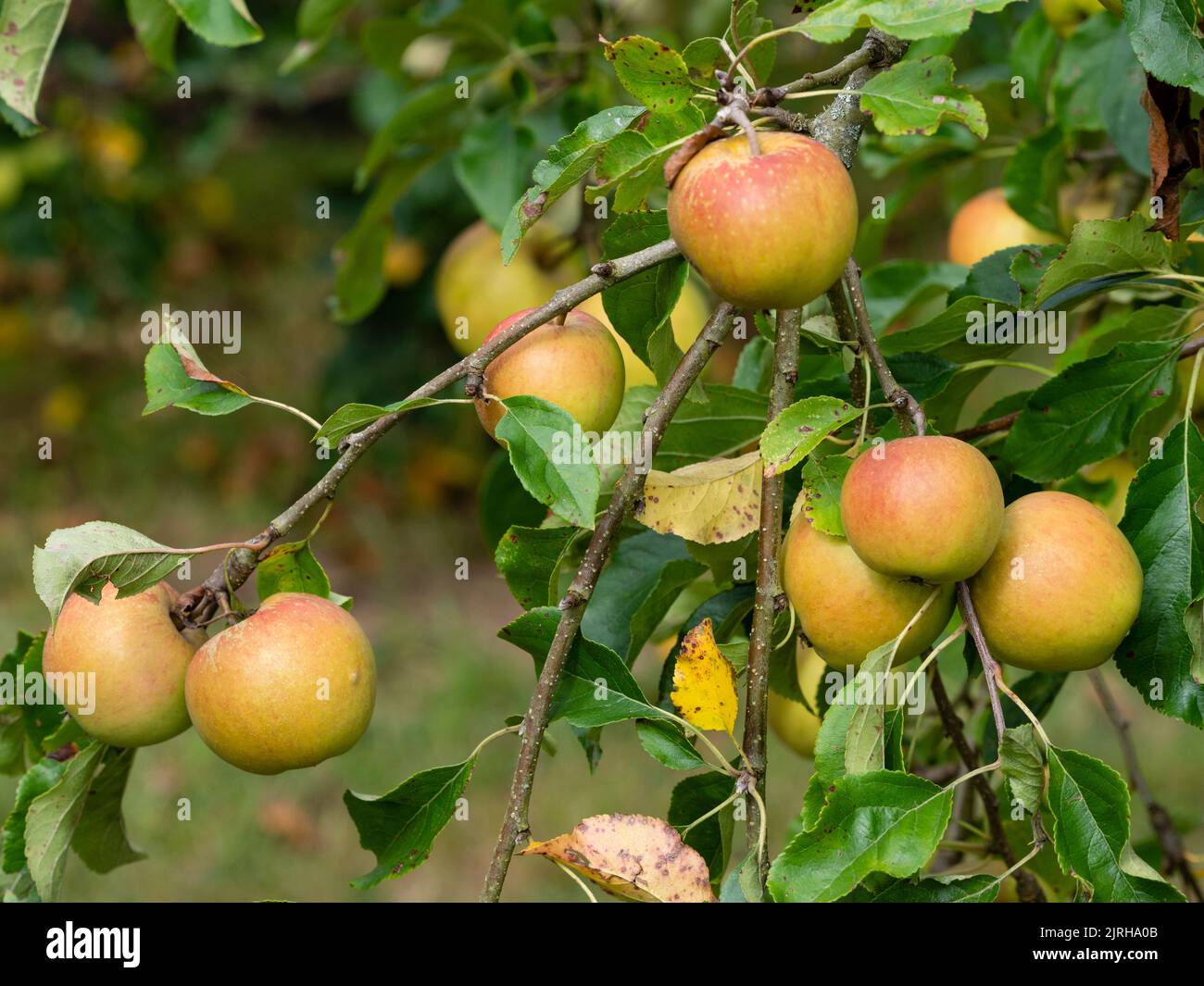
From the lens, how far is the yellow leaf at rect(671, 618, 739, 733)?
80cm

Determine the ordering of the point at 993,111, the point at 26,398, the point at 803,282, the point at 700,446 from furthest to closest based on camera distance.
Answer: the point at 26,398 → the point at 993,111 → the point at 700,446 → the point at 803,282

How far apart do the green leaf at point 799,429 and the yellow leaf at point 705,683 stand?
136 mm

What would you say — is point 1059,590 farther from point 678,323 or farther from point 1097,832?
point 678,323

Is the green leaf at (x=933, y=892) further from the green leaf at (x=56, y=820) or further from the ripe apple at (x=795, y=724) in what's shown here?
the green leaf at (x=56, y=820)

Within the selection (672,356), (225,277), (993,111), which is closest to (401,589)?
(225,277)

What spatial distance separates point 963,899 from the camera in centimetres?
75

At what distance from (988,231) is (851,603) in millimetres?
723

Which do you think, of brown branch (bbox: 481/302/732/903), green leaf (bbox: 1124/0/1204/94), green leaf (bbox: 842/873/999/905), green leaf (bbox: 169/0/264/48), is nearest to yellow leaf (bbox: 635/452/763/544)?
brown branch (bbox: 481/302/732/903)

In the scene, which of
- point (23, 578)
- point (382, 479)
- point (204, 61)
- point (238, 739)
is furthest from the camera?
point (382, 479)

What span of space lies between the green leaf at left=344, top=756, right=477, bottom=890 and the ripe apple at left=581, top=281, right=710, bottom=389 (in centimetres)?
37

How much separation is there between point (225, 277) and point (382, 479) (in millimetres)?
932

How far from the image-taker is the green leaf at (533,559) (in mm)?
829

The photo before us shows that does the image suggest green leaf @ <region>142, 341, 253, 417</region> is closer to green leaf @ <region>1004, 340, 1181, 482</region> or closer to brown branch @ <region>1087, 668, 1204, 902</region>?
green leaf @ <region>1004, 340, 1181, 482</region>
